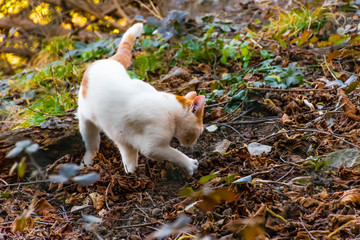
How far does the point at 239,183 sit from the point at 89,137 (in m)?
1.38

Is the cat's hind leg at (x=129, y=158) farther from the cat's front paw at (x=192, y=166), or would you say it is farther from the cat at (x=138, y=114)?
the cat's front paw at (x=192, y=166)

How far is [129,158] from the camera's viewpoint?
2.86 meters

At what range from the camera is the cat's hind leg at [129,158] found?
2.81 meters

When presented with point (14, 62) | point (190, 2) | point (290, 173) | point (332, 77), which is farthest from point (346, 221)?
point (14, 62)

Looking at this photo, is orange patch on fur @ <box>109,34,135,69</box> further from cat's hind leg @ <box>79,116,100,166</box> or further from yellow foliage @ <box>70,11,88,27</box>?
yellow foliage @ <box>70,11,88,27</box>

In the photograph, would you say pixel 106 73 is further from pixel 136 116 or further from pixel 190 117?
pixel 190 117

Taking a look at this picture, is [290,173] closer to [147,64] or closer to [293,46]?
[293,46]

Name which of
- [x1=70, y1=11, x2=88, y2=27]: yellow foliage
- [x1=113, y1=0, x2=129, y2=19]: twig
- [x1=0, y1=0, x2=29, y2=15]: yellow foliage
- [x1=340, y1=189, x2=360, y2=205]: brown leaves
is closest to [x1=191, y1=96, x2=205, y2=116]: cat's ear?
[x1=340, y1=189, x2=360, y2=205]: brown leaves

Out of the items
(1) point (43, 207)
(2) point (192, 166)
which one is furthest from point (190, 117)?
(1) point (43, 207)

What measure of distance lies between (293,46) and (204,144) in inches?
74.3

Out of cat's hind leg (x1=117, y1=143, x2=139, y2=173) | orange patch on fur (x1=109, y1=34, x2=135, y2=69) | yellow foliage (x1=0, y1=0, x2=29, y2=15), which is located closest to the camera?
cat's hind leg (x1=117, y1=143, x2=139, y2=173)

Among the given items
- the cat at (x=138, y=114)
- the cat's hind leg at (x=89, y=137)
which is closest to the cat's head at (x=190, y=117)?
the cat at (x=138, y=114)

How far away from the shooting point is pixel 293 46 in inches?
173

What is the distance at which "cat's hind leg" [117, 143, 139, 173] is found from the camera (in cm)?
281
